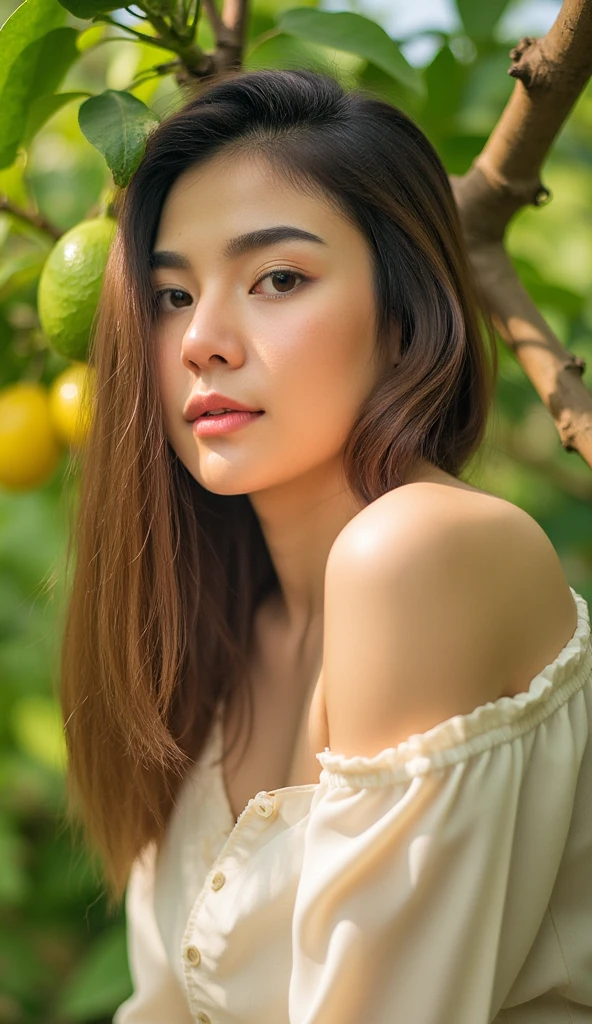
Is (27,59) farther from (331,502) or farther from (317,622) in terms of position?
(317,622)

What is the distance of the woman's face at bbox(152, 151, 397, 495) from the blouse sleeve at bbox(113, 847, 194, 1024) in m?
0.50

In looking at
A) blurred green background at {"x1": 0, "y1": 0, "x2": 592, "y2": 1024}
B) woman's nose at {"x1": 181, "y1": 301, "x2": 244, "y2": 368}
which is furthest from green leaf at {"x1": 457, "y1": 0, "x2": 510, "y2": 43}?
woman's nose at {"x1": 181, "y1": 301, "x2": 244, "y2": 368}

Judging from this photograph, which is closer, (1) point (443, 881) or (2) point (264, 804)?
(1) point (443, 881)

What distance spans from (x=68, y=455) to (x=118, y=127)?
0.43 metres

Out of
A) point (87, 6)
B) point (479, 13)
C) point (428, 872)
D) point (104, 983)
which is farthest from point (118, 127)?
point (104, 983)

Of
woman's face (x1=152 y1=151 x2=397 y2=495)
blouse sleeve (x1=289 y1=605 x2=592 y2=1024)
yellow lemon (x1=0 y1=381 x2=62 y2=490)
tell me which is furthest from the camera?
yellow lemon (x1=0 y1=381 x2=62 y2=490)

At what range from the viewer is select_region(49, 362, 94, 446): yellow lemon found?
106 cm

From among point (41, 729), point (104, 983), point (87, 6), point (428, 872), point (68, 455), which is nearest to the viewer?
point (428, 872)

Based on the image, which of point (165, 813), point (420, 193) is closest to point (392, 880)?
point (165, 813)

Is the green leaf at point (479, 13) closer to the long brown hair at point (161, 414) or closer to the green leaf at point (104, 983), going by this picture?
the long brown hair at point (161, 414)

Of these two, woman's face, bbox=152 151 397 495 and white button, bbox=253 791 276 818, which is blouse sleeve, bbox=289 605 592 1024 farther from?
woman's face, bbox=152 151 397 495

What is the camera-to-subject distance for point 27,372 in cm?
120

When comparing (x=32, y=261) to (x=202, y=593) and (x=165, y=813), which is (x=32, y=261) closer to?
(x=202, y=593)

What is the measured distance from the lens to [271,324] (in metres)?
0.89
